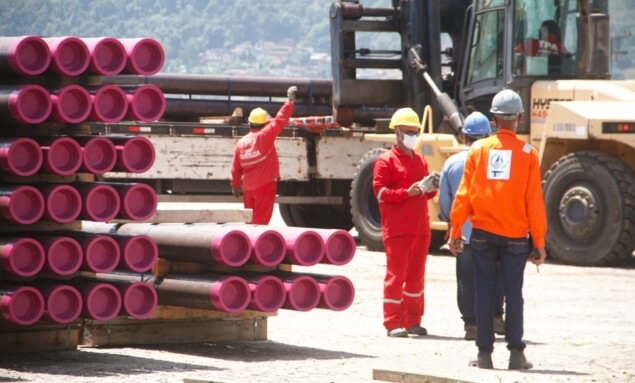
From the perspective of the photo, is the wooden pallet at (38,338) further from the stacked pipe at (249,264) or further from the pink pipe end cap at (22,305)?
the stacked pipe at (249,264)

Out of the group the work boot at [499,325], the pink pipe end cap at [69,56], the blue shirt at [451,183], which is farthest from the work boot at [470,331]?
the pink pipe end cap at [69,56]

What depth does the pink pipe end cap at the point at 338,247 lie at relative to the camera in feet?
36.2

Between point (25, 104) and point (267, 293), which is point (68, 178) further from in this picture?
point (267, 293)

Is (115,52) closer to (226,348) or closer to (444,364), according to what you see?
(226,348)

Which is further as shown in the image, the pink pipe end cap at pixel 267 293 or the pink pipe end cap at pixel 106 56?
the pink pipe end cap at pixel 267 293

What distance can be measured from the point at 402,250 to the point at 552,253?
678 cm

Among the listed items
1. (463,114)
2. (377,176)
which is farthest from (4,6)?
(377,176)

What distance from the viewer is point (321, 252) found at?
11.0m

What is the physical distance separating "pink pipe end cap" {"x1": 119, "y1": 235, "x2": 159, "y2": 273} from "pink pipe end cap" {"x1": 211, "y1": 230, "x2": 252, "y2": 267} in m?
0.42

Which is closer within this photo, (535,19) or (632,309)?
(632,309)

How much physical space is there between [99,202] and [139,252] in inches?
17.0

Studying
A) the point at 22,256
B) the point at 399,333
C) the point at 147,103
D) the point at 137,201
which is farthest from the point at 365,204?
the point at 22,256

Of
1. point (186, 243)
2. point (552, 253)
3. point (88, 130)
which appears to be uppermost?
point (88, 130)

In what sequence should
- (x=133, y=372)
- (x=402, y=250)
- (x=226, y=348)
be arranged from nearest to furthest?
(x=133, y=372) → (x=226, y=348) → (x=402, y=250)
